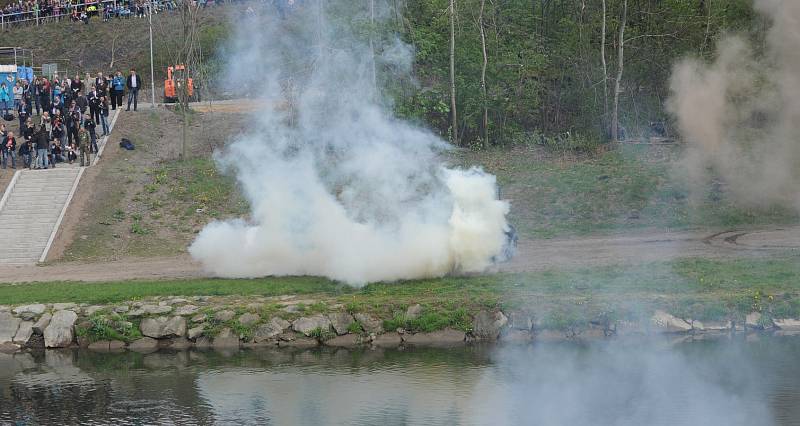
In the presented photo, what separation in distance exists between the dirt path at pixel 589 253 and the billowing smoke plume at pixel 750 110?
1951mm

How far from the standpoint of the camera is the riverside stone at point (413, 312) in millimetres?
27625

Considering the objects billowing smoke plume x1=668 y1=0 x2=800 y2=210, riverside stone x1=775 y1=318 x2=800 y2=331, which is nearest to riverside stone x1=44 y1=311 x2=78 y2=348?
riverside stone x1=775 y1=318 x2=800 y2=331

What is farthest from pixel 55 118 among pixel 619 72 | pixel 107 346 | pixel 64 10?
pixel 64 10

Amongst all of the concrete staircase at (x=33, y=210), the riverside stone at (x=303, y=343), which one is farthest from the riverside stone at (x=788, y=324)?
the concrete staircase at (x=33, y=210)

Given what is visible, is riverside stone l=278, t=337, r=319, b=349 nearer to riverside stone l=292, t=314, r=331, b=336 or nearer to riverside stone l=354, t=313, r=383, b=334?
riverside stone l=292, t=314, r=331, b=336

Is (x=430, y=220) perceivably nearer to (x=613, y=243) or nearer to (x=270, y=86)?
(x=613, y=243)

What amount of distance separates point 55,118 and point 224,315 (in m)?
20.5

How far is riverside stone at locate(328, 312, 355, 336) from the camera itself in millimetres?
27628

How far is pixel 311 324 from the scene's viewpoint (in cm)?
2764

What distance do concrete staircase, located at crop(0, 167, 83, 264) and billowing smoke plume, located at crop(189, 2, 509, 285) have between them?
735 centimetres

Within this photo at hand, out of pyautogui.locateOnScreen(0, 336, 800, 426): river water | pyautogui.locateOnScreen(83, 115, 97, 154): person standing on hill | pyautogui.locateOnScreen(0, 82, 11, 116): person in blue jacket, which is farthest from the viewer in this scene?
pyautogui.locateOnScreen(0, 82, 11, 116): person in blue jacket

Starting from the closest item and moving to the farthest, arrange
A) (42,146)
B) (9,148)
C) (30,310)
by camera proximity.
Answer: (30,310)
(42,146)
(9,148)

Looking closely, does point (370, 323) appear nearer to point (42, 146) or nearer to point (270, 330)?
point (270, 330)

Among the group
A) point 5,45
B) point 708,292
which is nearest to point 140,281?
point 708,292
